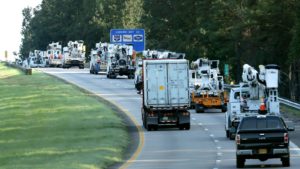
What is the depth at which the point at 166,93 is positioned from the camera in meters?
53.1

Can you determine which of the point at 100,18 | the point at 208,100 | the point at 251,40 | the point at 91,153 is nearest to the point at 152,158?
the point at 91,153


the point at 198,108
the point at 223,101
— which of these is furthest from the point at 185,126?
the point at 223,101

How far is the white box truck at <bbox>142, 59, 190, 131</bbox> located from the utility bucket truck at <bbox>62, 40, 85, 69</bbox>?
82.1m

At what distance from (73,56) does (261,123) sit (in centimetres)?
10496

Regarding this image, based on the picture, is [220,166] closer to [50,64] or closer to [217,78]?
[217,78]

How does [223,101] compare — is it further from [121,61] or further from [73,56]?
[73,56]

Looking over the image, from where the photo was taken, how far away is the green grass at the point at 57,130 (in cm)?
3944

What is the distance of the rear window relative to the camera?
111 ft

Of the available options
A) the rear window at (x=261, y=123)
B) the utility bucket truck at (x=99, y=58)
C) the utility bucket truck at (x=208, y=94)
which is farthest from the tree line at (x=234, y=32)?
the rear window at (x=261, y=123)

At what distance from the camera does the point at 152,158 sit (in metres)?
40.4

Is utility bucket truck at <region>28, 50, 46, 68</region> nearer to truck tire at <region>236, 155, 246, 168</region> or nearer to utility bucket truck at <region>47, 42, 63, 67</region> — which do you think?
utility bucket truck at <region>47, 42, 63, 67</region>

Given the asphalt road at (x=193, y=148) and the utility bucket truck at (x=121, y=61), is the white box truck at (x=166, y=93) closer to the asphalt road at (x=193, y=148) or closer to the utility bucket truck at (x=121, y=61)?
the asphalt road at (x=193, y=148)

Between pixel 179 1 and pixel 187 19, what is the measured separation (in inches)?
97.5

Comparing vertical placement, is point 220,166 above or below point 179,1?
below
